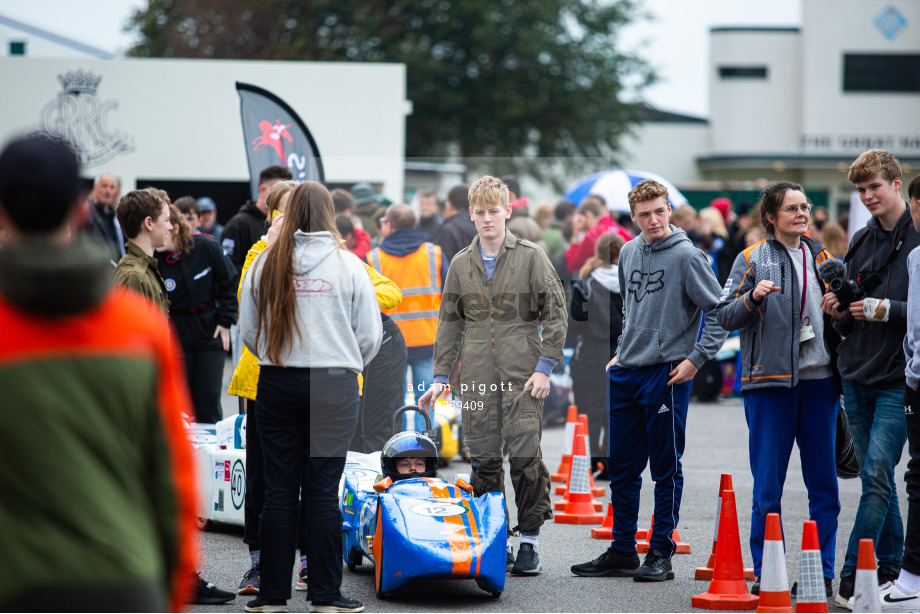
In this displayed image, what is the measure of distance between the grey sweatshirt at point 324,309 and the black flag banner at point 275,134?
16.6 ft

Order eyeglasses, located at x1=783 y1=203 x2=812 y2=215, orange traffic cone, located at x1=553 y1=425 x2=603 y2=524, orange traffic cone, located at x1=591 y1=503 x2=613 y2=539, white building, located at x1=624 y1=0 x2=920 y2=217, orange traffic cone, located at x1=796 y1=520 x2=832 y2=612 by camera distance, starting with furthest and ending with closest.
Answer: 1. white building, located at x1=624 y1=0 x2=920 y2=217
2. orange traffic cone, located at x1=553 y1=425 x2=603 y2=524
3. orange traffic cone, located at x1=591 y1=503 x2=613 y2=539
4. eyeglasses, located at x1=783 y1=203 x2=812 y2=215
5. orange traffic cone, located at x1=796 y1=520 x2=832 y2=612

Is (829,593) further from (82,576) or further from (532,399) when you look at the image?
(82,576)

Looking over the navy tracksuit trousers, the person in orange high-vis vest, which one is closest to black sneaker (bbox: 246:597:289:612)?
the navy tracksuit trousers

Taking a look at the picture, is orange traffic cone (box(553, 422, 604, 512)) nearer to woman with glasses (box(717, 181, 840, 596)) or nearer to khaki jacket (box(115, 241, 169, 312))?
woman with glasses (box(717, 181, 840, 596))

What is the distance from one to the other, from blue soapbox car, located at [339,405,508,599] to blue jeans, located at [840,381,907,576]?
5.85ft

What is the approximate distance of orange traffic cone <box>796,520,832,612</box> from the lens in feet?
15.0

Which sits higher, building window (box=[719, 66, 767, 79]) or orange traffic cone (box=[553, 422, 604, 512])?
building window (box=[719, 66, 767, 79])

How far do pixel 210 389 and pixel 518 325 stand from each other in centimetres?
298

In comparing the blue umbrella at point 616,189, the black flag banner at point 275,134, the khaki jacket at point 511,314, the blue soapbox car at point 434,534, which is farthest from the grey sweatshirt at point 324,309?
the blue umbrella at point 616,189

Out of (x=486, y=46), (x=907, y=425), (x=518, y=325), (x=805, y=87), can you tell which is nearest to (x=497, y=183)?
(x=518, y=325)

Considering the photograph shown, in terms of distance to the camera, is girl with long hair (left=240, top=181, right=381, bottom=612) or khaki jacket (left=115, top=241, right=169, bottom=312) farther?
khaki jacket (left=115, top=241, right=169, bottom=312)

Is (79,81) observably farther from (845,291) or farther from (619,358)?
(845,291)

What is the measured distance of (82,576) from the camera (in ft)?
7.33

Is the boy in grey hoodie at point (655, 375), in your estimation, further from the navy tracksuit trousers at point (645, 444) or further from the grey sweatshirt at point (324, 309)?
the grey sweatshirt at point (324, 309)
